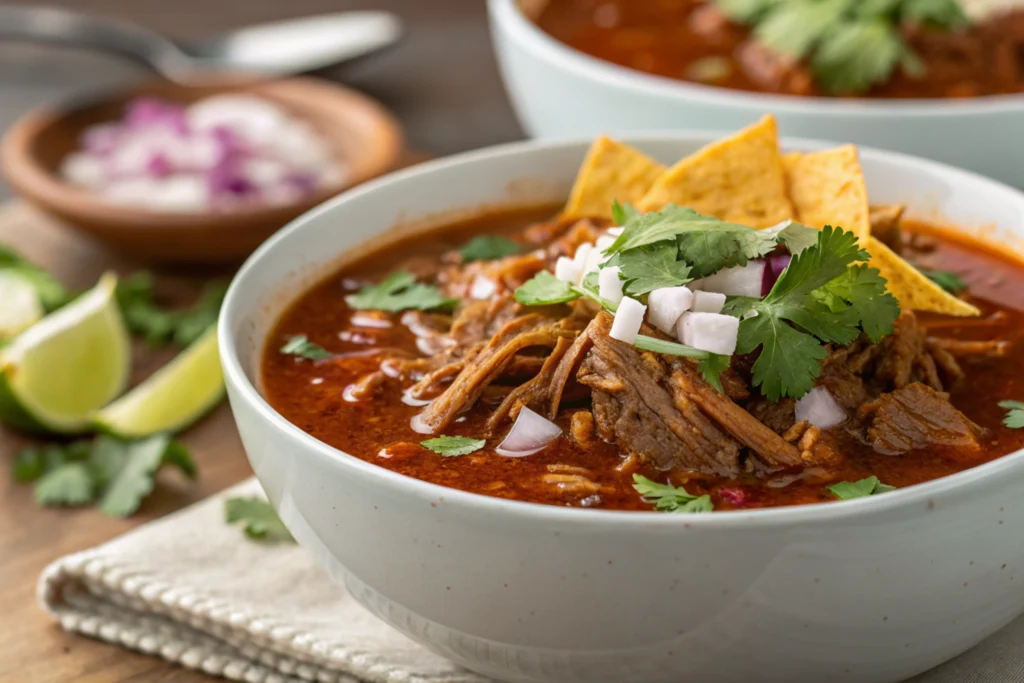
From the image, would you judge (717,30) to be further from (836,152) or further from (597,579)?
(597,579)

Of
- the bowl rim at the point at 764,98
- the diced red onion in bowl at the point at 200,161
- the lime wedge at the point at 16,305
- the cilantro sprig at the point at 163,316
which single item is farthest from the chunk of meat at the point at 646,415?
the diced red onion in bowl at the point at 200,161

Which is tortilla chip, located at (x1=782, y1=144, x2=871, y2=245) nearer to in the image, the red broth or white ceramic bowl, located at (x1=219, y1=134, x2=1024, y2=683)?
the red broth

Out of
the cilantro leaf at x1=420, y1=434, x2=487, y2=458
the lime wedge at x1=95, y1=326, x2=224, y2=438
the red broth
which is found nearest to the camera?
the red broth

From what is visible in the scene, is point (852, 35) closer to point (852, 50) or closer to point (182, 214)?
point (852, 50)

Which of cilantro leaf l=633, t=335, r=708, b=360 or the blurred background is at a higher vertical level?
cilantro leaf l=633, t=335, r=708, b=360

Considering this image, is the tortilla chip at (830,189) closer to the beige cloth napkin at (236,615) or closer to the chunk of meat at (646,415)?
the chunk of meat at (646,415)

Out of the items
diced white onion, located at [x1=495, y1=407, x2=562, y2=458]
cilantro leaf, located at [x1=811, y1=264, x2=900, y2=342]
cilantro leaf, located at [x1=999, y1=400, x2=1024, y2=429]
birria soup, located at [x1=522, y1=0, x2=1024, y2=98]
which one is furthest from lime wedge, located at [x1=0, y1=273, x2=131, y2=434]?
cilantro leaf, located at [x1=999, y1=400, x2=1024, y2=429]
